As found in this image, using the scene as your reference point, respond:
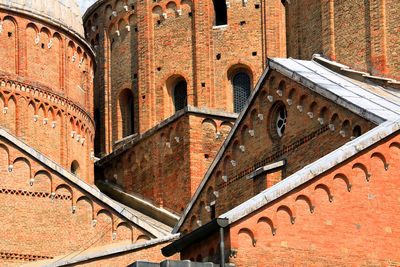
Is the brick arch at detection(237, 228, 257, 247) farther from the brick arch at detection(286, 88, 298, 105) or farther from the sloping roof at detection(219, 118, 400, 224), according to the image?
the brick arch at detection(286, 88, 298, 105)

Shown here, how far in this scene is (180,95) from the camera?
42906 millimetres

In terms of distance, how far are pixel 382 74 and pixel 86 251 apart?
877 cm

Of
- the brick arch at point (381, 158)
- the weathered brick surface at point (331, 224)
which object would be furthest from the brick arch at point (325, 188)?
the brick arch at point (381, 158)

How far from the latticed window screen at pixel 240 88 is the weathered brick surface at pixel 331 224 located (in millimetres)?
17556

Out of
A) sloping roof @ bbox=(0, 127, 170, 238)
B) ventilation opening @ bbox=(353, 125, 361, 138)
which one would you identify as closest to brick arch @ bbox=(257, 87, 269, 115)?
ventilation opening @ bbox=(353, 125, 361, 138)

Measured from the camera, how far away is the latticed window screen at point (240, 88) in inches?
1642

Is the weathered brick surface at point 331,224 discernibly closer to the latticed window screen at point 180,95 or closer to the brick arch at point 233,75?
the brick arch at point 233,75

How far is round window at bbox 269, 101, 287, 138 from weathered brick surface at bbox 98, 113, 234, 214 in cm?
834

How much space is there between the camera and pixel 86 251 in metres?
33.5

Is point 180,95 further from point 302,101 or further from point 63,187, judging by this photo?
point 302,101

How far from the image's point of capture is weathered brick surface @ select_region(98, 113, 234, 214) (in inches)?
1528

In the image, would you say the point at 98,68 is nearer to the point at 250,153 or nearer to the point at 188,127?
the point at 188,127

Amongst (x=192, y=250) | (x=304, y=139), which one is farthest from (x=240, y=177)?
(x=192, y=250)

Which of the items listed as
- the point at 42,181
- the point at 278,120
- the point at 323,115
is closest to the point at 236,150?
the point at 278,120
